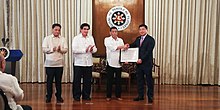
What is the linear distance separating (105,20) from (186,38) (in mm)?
2284

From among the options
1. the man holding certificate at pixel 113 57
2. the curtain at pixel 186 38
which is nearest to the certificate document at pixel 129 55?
the man holding certificate at pixel 113 57

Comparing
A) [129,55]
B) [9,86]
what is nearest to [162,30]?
[129,55]

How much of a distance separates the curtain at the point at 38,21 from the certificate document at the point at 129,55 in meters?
2.68

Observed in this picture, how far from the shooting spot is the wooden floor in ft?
18.7

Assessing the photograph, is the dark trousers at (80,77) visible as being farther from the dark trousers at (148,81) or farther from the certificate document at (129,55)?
the dark trousers at (148,81)

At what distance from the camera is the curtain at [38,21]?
8.79 m

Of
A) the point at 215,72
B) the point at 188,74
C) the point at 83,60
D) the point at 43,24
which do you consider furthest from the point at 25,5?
the point at 215,72

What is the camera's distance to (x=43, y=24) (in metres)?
8.85

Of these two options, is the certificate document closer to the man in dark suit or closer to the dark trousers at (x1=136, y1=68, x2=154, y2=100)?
the man in dark suit

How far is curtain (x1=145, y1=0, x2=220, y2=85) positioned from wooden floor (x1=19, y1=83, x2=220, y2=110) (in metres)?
0.70

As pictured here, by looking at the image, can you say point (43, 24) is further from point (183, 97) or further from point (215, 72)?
point (215, 72)

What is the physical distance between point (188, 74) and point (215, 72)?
751 millimetres

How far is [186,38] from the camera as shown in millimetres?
8805

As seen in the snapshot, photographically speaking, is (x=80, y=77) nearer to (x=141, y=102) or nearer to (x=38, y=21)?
(x=141, y=102)
